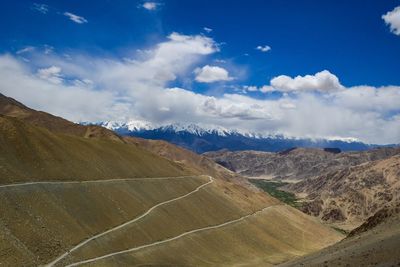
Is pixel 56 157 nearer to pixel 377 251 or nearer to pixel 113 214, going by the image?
pixel 113 214

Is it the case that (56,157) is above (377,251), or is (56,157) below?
above

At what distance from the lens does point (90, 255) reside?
215 feet

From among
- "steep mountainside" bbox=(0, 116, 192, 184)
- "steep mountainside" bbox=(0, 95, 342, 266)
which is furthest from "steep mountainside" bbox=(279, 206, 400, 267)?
"steep mountainside" bbox=(0, 116, 192, 184)

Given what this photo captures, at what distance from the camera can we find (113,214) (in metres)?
84.1

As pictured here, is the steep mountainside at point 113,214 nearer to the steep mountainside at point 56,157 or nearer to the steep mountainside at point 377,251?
the steep mountainside at point 56,157

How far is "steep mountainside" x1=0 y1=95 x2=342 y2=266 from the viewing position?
210 feet

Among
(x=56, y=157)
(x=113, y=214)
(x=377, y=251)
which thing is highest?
(x=56, y=157)

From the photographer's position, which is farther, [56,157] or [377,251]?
Result: [56,157]

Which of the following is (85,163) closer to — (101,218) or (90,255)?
(101,218)

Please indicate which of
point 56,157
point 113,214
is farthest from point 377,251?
point 56,157

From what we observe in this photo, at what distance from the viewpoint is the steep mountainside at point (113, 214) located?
6387 centimetres

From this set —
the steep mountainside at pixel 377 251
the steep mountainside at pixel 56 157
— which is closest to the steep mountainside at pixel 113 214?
the steep mountainside at pixel 56 157

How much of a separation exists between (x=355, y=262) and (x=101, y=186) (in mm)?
58329

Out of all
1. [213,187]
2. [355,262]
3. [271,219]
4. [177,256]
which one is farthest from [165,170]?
[355,262]
